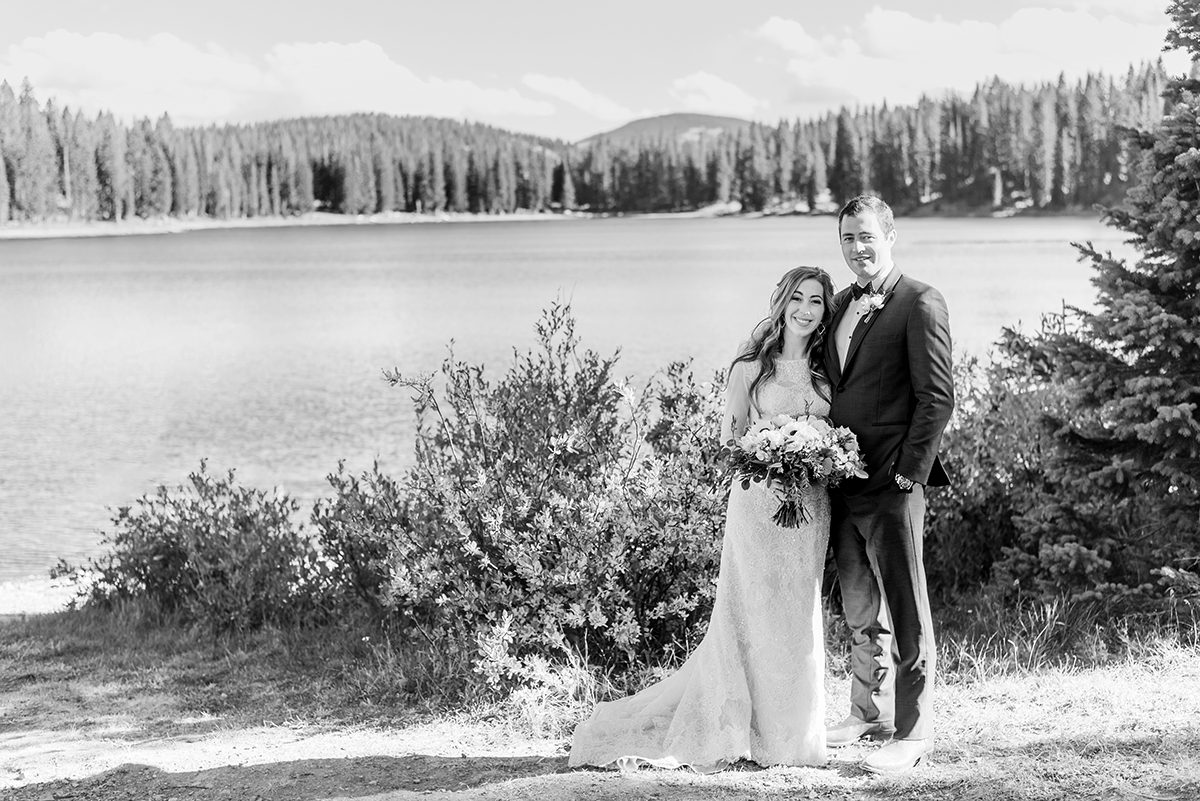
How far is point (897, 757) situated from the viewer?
4777 mm

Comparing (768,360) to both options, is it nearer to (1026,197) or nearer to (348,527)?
(348,527)

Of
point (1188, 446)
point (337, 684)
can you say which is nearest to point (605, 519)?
point (337, 684)

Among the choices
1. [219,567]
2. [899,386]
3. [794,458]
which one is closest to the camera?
[794,458]

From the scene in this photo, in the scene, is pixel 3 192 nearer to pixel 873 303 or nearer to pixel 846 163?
pixel 846 163

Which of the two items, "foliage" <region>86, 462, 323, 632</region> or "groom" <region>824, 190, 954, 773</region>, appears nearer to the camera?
"groom" <region>824, 190, 954, 773</region>

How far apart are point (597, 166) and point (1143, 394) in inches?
6314

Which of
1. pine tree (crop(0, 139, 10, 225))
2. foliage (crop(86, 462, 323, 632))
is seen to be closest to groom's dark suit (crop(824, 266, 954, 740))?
foliage (crop(86, 462, 323, 632))

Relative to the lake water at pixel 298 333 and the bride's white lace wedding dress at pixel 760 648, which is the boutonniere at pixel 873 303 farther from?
the lake water at pixel 298 333

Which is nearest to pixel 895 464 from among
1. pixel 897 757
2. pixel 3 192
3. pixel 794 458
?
pixel 794 458

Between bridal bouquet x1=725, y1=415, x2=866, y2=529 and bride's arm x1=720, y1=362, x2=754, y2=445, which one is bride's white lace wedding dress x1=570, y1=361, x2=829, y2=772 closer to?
bride's arm x1=720, y1=362, x2=754, y2=445

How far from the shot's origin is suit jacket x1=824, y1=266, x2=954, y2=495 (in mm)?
4613

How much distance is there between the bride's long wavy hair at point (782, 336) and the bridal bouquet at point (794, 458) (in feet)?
0.80

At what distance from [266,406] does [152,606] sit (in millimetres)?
15633

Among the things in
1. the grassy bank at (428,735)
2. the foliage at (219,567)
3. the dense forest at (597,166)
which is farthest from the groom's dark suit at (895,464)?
the dense forest at (597,166)
